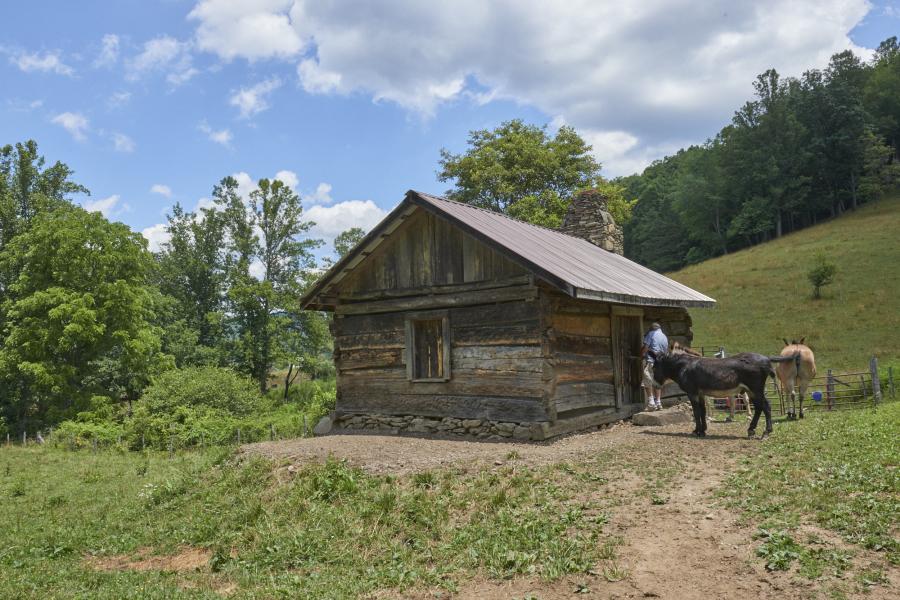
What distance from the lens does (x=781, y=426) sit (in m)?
13.3

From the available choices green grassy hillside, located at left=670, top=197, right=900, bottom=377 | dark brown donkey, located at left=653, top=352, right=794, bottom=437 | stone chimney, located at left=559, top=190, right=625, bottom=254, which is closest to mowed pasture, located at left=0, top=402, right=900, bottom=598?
dark brown donkey, located at left=653, top=352, right=794, bottom=437

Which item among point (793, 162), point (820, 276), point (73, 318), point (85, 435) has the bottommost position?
point (85, 435)

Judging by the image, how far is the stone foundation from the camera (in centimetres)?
1224

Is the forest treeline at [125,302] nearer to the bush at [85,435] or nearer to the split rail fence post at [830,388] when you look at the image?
the bush at [85,435]

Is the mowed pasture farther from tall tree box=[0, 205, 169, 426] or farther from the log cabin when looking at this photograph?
tall tree box=[0, 205, 169, 426]

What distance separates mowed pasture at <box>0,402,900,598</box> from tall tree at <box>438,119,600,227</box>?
92.2ft

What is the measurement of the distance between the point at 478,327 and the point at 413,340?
1.92 m

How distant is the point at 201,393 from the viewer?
24.9 m

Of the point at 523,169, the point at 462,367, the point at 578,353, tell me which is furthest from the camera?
the point at 523,169

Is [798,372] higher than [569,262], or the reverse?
[569,262]

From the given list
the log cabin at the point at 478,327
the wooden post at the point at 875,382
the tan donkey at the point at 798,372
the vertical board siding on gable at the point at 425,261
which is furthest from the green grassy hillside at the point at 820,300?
the vertical board siding on gable at the point at 425,261

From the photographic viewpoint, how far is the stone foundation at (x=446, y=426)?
1224 cm

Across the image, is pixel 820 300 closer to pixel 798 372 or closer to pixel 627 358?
pixel 798 372

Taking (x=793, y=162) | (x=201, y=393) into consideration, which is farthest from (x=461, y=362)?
(x=793, y=162)
